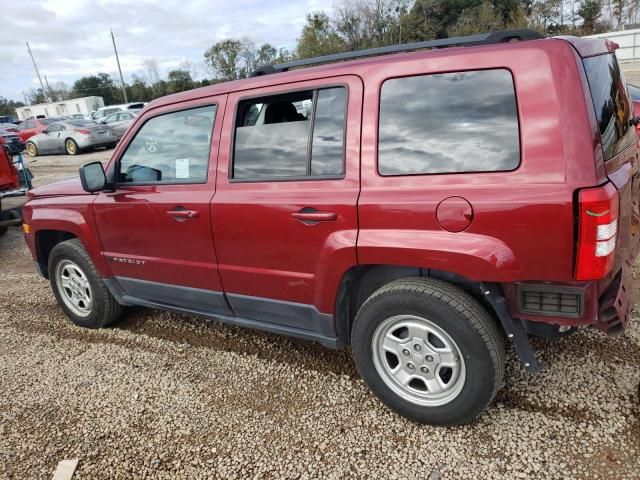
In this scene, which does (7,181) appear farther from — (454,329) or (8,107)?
(8,107)

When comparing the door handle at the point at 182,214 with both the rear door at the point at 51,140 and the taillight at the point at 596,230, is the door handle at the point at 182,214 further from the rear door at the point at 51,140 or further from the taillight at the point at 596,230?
the rear door at the point at 51,140

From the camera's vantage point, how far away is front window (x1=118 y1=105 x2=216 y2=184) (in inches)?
121

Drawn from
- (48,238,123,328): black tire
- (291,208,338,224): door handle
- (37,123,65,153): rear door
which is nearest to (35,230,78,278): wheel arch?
(48,238,123,328): black tire

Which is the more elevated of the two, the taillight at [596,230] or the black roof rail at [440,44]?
the black roof rail at [440,44]

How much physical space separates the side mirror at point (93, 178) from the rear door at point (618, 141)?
10.0 ft

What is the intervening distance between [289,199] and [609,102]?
66.2 inches

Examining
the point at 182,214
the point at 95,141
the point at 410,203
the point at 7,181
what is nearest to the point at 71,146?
the point at 95,141

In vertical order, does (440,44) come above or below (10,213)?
above

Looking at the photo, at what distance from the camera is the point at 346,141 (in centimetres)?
249

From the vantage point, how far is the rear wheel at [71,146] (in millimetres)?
17364

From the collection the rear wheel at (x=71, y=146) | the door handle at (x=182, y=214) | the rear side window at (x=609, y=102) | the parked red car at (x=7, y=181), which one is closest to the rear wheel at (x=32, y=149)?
the rear wheel at (x=71, y=146)

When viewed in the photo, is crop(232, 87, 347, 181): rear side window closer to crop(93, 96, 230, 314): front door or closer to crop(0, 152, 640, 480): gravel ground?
crop(93, 96, 230, 314): front door

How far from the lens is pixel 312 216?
2.56 m

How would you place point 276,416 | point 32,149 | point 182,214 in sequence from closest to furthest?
point 276,416 < point 182,214 < point 32,149
